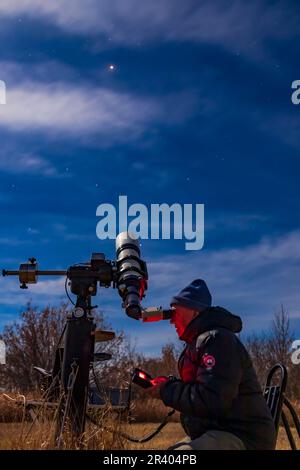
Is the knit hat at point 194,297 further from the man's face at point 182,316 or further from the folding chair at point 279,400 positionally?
the folding chair at point 279,400

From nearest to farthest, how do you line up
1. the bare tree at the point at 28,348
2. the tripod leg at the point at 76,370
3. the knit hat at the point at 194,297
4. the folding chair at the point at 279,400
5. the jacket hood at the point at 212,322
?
the jacket hood at the point at 212,322 → the knit hat at the point at 194,297 → the folding chair at the point at 279,400 → the tripod leg at the point at 76,370 → the bare tree at the point at 28,348

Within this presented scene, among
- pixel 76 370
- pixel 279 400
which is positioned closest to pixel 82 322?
pixel 76 370

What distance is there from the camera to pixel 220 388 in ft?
14.4

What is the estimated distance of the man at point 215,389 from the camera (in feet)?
14.5

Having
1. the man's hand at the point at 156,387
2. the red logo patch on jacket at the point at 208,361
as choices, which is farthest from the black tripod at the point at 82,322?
the red logo patch on jacket at the point at 208,361

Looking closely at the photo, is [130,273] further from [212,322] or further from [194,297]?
[212,322]

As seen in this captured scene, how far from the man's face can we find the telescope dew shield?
2034mm

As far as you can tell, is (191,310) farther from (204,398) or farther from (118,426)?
(118,426)

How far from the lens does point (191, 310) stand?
15.9 feet

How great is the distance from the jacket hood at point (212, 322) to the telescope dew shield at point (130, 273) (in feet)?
7.30

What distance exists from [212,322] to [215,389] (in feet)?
1.68
